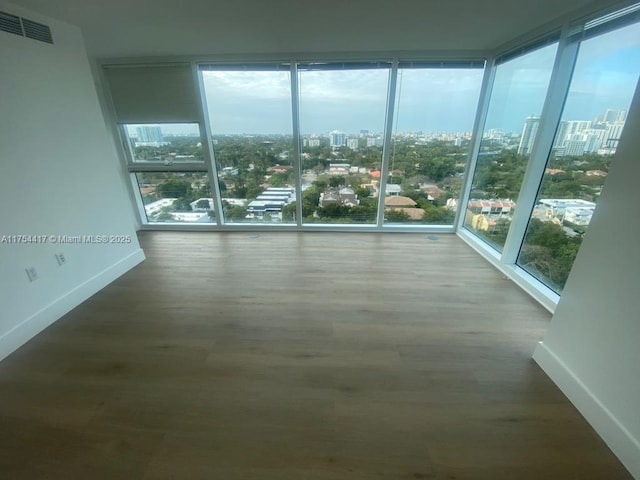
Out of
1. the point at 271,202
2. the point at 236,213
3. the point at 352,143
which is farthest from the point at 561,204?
the point at 236,213

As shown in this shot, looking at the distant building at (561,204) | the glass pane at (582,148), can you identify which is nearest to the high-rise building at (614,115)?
the glass pane at (582,148)

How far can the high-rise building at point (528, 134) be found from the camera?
2.54 m

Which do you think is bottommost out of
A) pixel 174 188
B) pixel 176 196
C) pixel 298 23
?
pixel 176 196

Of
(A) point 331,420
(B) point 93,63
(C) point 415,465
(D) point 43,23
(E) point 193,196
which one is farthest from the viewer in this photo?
(E) point 193,196

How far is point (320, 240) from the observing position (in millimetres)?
3879

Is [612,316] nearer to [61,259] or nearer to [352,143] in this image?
[352,143]

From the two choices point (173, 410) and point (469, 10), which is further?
point (469, 10)

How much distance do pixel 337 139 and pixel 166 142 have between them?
2.49m

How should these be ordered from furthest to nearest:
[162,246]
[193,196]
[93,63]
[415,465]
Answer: [193,196] → [162,246] → [93,63] → [415,465]

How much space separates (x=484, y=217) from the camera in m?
3.50

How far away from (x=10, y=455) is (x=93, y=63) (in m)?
4.19

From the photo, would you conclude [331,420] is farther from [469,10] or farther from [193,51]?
[193,51]

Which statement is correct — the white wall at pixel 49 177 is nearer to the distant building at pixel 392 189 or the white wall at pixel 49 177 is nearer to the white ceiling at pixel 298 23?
the white ceiling at pixel 298 23

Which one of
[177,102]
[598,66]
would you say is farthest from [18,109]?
[598,66]
